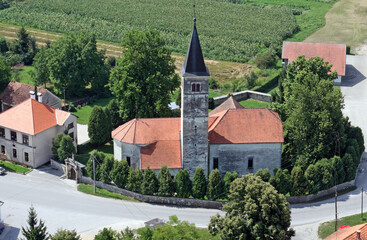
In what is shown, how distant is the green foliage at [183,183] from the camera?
67000 millimetres

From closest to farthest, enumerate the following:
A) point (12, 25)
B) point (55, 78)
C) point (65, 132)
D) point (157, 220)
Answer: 1. point (157, 220)
2. point (65, 132)
3. point (55, 78)
4. point (12, 25)

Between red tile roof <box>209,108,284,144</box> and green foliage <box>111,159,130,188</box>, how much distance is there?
1056 centimetres

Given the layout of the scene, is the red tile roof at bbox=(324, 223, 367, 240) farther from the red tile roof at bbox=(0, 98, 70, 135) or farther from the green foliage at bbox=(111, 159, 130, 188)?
the red tile roof at bbox=(0, 98, 70, 135)

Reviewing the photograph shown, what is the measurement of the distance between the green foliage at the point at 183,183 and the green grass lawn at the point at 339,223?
15.4m

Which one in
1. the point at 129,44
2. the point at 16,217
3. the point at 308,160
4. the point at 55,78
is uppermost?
the point at 129,44

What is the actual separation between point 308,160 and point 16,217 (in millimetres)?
35538

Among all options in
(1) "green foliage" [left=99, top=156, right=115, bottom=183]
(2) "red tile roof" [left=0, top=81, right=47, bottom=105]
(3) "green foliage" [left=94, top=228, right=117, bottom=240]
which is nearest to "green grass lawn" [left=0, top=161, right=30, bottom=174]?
(1) "green foliage" [left=99, top=156, right=115, bottom=183]

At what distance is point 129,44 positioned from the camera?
82.0 metres

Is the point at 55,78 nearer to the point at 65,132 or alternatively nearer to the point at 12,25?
the point at 65,132

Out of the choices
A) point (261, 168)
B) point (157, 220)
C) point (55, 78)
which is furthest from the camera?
point (55, 78)

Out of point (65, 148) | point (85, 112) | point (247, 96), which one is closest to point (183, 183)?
point (65, 148)

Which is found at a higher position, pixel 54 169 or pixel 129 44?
pixel 129 44

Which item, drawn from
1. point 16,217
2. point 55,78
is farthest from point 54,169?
point 55,78

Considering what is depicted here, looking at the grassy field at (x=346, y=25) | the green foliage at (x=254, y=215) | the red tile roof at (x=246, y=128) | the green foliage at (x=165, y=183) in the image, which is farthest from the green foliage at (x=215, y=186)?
the grassy field at (x=346, y=25)
